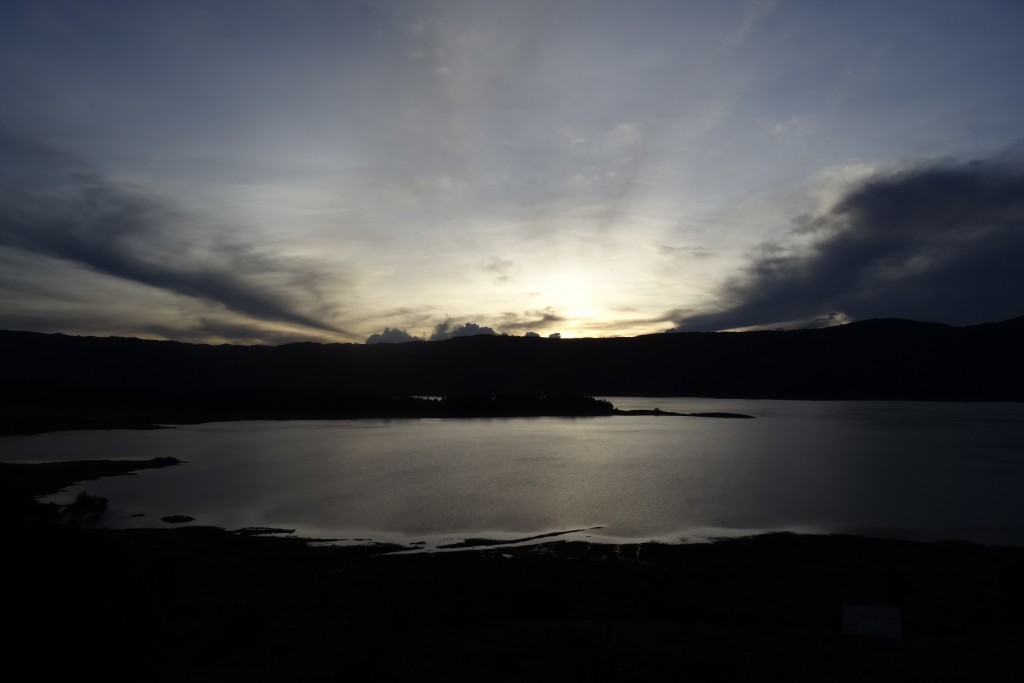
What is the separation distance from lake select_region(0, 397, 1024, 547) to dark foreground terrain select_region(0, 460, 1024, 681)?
4846 mm

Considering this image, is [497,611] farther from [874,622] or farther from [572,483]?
[572,483]

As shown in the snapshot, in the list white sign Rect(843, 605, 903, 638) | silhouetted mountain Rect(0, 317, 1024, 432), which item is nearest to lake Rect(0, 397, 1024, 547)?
white sign Rect(843, 605, 903, 638)

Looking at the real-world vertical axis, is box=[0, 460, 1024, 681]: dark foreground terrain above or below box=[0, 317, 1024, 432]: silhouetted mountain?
below

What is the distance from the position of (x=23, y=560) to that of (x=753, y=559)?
1867 centimetres

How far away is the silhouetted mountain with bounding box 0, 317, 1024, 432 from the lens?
14138cm

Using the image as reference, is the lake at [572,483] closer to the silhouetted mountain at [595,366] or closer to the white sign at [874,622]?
the white sign at [874,622]

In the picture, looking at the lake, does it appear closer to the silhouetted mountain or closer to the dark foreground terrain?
the dark foreground terrain

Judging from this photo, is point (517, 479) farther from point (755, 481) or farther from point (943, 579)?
point (943, 579)

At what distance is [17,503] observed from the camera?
15.6 m

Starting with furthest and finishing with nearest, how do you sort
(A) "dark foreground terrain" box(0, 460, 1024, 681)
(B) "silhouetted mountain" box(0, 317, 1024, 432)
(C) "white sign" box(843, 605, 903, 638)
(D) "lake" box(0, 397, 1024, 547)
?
(B) "silhouetted mountain" box(0, 317, 1024, 432), (D) "lake" box(0, 397, 1024, 547), (A) "dark foreground terrain" box(0, 460, 1024, 681), (C) "white sign" box(843, 605, 903, 638)

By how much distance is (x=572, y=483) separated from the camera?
3938cm

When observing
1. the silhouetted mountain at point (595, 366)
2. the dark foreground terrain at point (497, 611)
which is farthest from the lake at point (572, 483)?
the silhouetted mountain at point (595, 366)

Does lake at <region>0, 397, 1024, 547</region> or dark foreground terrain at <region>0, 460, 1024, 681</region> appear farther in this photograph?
lake at <region>0, 397, 1024, 547</region>

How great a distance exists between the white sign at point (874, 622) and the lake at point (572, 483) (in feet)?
51.5
